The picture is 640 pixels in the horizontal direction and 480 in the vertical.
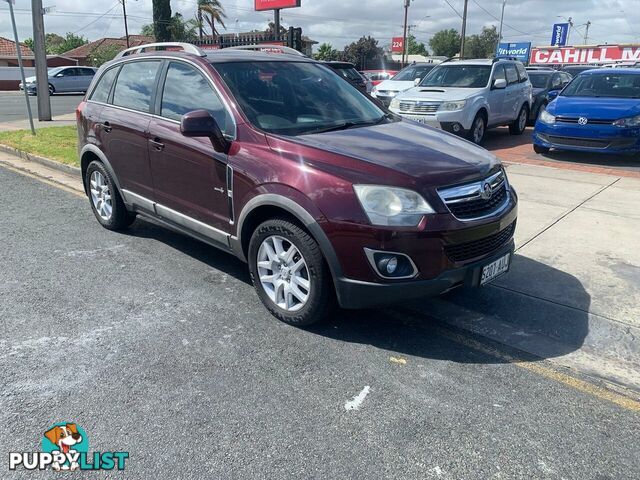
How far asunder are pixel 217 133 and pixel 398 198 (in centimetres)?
140

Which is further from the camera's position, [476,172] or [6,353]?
[476,172]

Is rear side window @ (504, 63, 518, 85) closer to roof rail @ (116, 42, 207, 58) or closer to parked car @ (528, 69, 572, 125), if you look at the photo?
parked car @ (528, 69, 572, 125)

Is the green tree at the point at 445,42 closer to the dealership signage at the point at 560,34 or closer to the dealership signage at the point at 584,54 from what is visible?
the dealership signage at the point at 560,34

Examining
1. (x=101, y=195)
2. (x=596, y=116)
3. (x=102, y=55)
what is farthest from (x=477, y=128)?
(x=102, y=55)

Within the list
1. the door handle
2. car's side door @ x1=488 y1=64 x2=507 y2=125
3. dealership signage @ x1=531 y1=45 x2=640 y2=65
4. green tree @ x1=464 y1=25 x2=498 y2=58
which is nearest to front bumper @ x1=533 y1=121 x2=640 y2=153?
car's side door @ x1=488 y1=64 x2=507 y2=125

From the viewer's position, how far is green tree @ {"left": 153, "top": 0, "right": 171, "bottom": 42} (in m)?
21.1

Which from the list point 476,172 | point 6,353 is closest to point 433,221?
point 476,172

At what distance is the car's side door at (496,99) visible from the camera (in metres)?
11.5

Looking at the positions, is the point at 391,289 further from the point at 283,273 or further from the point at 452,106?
the point at 452,106

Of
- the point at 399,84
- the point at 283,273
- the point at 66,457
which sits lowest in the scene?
the point at 66,457

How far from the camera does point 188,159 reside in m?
4.23

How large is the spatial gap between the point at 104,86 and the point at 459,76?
28.0 ft

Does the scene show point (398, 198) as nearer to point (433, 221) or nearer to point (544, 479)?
point (433, 221)

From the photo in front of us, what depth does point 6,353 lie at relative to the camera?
131 inches
